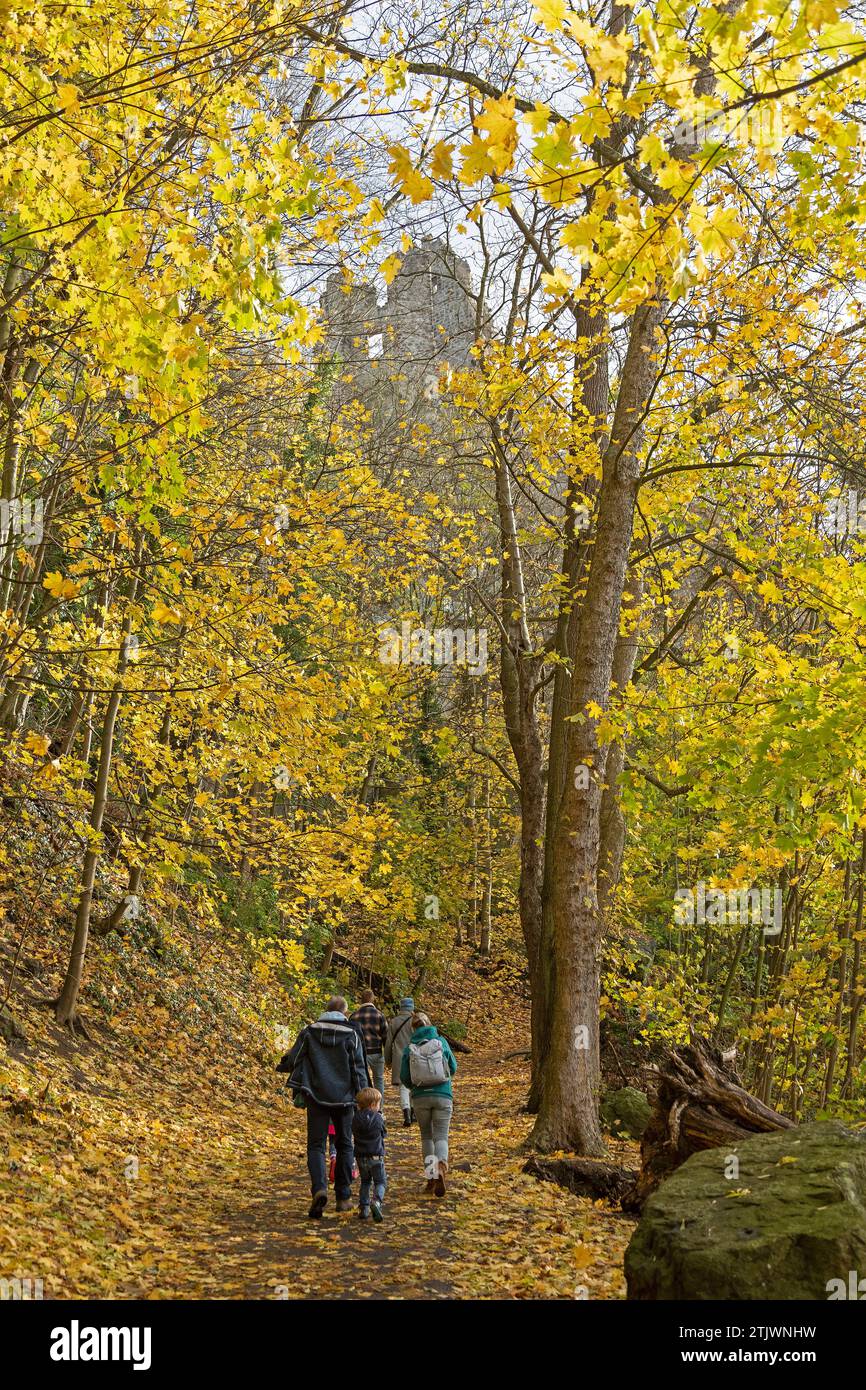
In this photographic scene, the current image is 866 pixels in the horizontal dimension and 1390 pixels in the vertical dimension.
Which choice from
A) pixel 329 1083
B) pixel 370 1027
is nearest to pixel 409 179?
pixel 329 1083

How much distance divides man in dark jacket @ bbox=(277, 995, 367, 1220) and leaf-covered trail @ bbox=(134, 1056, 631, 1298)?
0.41 m

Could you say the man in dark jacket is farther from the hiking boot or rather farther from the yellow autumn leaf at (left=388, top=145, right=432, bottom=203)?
the yellow autumn leaf at (left=388, top=145, right=432, bottom=203)

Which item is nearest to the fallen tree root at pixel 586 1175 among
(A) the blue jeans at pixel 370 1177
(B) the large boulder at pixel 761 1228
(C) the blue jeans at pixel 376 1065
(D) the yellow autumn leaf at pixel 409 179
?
(A) the blue jeans at pixel 370 1177

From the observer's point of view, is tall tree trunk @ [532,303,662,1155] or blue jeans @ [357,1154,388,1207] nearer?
blue jeans @ [357,1154,388,1207]

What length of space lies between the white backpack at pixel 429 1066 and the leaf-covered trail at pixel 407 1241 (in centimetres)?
95

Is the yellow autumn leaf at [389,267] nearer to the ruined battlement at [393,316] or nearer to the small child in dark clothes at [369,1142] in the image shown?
the ruined battlement at [393,316]

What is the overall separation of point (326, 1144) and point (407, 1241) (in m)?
1.13

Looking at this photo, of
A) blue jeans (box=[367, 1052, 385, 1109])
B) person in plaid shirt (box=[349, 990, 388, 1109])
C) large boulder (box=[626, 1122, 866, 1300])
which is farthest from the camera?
blue jeans (box=[367, 1052, 385, 1109])

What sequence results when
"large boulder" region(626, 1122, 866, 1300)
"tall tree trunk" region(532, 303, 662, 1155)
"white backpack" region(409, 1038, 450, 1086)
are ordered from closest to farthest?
1. "large boulder" region(626, 1122, 866, 1300)
2. "white backpack" region(409, 1038, 450, 1086)
3. "tall tree trunk" region(532, 303, 662, 1155)

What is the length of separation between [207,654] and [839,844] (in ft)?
15.1

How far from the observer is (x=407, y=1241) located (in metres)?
7.09

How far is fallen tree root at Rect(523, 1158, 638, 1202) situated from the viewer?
8820 mm

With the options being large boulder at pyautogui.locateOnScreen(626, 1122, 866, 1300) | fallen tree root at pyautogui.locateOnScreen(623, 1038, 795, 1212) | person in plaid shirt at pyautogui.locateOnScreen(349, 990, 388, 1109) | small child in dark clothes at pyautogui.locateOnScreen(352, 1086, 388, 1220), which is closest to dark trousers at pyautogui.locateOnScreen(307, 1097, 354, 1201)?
small child in dark clothes at pyautogui.locateOnScreen(352, 1086, 388, 1220)
